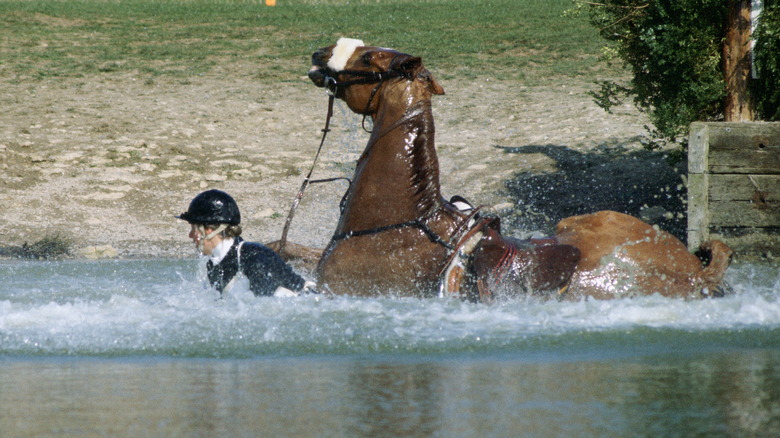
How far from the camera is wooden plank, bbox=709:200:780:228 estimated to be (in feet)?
29.2

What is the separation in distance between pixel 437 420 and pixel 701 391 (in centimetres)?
110

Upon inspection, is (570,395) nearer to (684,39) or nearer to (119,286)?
(119,286)

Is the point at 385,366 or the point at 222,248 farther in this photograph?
the point at 222,248

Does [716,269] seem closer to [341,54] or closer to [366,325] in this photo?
[366,325]

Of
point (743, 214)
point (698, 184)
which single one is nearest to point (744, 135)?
point (698, 184)

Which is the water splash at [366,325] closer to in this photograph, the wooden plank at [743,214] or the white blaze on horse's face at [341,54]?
the white blaze on horse's face at [341,54]

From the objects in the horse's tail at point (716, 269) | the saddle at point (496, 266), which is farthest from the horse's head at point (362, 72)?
the horse's tail at point (716, 269)

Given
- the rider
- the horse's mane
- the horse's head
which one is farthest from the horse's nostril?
the rider

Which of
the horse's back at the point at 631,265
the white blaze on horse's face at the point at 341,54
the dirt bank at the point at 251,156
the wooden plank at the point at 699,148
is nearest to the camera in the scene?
the horse's back at the point at 631,265

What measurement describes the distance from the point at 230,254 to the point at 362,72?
125 centimetres

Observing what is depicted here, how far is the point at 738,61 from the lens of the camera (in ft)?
30.1

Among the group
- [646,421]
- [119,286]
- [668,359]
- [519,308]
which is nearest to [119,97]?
[119,286]

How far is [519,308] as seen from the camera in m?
5.84

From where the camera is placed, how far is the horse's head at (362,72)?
601 centimetres
